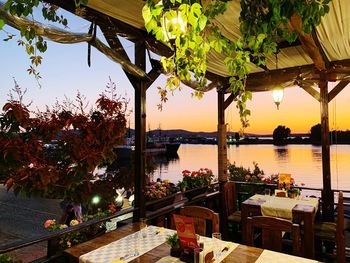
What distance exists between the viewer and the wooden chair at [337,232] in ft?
8.69

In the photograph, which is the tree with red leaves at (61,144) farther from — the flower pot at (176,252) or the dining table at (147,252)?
the flower pot at (176,252)

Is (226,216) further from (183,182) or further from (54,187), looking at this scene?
(54,187)

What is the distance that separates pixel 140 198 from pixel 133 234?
2.12ft

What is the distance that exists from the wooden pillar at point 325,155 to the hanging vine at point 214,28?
10.3 ft

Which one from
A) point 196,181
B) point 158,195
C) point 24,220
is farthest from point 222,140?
point 24,220

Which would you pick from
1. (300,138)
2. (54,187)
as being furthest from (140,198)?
(300,138)

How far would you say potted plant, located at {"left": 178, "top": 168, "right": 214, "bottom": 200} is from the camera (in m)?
4.43

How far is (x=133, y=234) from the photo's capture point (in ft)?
8.09

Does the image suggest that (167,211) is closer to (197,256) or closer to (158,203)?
(158,203)

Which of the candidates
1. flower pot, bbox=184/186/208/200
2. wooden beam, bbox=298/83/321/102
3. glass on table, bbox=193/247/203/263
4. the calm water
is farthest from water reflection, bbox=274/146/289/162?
glass on table, bbox=193/247/203/263

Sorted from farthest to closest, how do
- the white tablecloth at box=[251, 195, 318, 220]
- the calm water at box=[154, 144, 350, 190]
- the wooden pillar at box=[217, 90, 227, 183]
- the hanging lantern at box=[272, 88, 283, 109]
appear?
the calm water at box=[154, 144, 350, 190]
the wooden pillar at box=[217, 90, 227, 183]
the hanging lantern at box=[272, 88, 283, 109]
the white tablecloth at box=[251, 195, 318, 220]

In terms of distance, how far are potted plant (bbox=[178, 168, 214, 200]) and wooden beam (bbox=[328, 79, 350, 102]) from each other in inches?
99.4

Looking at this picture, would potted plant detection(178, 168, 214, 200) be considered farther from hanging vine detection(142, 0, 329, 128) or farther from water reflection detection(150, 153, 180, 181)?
hanging vine detection(142, 0, 329, 128)

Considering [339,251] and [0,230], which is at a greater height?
[339,251]
